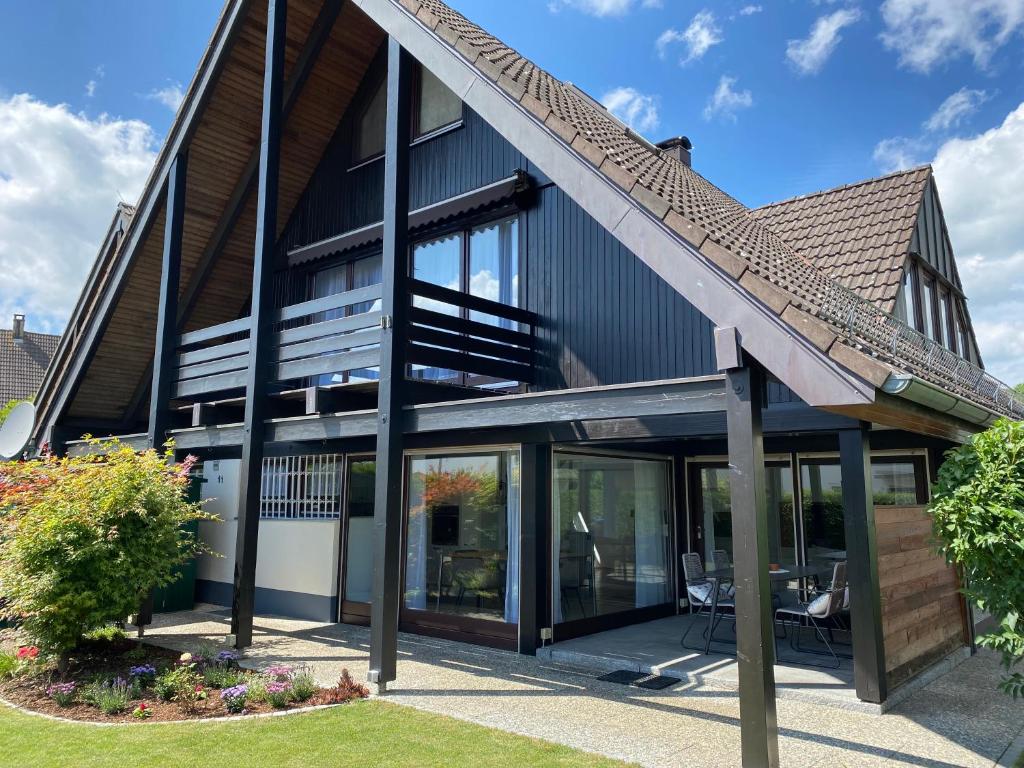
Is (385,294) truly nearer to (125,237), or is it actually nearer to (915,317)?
(125,237)

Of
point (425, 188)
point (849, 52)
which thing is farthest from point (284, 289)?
point (849, 52)

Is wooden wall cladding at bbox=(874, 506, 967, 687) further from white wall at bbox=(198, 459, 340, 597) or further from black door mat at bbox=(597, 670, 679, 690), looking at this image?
white wall at bbox=(198, 459, 340, 597)

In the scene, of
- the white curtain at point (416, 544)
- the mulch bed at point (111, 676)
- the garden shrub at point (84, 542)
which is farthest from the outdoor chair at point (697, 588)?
the garden shrub at point (84, 542)

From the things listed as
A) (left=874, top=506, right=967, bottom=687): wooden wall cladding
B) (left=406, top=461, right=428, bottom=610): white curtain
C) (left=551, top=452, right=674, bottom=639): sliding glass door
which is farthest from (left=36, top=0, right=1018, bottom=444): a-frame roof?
(left=406, top=461, right=428, bottom=610): white curtain

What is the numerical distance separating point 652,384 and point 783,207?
721 centimetres

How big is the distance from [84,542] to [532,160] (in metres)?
5.60

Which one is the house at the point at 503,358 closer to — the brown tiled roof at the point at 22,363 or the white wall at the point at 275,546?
the white wall at the point at 275,546

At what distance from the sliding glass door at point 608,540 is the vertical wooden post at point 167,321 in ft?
17.2

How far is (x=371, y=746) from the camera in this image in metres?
4.80

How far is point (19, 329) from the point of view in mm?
31516

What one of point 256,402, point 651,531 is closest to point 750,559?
point 651,531

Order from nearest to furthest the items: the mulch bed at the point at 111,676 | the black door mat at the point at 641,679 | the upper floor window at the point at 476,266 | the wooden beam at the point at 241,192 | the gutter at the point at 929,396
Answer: the gutter at the point at 929,396, the mulch bed at the point at 111,676, the black door mat at the point at 641,679, the upper floor window at the point at 476,266, the wooden beam at the point at 241,192

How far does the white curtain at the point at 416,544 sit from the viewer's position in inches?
357

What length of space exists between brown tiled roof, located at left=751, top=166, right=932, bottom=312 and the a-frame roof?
1.25 ft
